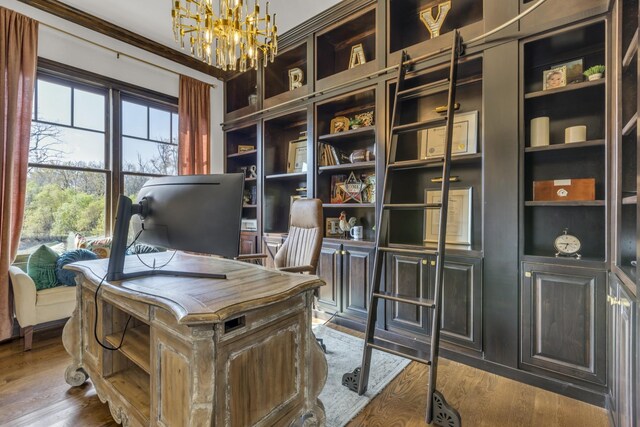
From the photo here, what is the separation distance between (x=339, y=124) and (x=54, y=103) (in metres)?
2.92

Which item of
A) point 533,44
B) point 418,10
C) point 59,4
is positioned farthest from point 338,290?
point 59,4

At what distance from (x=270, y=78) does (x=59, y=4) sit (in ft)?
6.95

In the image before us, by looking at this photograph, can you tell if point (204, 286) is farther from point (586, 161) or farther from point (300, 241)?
point (586, 161)

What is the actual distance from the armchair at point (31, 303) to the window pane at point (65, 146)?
1.12 meters

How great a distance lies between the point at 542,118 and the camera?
2.06 meters

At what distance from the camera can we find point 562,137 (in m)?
2.15

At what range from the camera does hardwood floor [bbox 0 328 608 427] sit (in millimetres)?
1618

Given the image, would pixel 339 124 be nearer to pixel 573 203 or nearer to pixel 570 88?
pixel 570 88

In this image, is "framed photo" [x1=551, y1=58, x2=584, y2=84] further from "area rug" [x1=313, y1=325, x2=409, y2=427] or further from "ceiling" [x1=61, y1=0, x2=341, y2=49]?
"area rug" [x1=313, y1=325, x2=409, y2=427]

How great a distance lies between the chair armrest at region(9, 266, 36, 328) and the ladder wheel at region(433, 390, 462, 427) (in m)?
3.11

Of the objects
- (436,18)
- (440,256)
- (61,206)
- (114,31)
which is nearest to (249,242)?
(61,206)

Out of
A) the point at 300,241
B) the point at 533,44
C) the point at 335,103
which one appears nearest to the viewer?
the point at 533,44

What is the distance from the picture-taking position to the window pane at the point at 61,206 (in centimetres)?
288

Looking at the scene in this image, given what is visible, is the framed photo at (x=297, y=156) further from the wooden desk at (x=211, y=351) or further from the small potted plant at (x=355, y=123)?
the wooden desk at (x=211, y=351)
